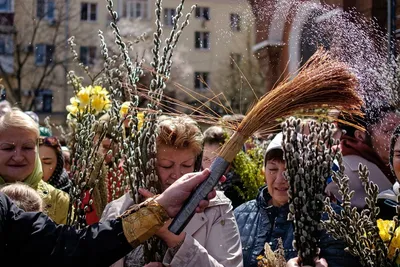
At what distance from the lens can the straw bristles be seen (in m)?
2.72

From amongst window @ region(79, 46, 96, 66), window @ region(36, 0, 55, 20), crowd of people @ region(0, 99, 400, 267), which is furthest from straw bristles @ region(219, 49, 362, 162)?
window @ region(79, 46, 96, 66)

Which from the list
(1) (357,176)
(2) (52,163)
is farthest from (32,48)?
(1) (357,176)

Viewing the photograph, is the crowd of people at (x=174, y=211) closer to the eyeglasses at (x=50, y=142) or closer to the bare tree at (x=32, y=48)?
the eyeglasses at (x=50, y=142)

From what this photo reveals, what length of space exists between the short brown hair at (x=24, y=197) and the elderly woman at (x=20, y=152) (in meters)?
0.47

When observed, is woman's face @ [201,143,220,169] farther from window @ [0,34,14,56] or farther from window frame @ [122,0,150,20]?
window frame @ [122,0,150,20]

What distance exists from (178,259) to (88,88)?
1.91m

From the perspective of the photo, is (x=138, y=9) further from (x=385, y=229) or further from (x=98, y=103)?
(x=385, y=229)

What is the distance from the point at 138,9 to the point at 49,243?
3192cm

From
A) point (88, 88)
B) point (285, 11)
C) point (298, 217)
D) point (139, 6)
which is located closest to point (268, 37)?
point (285, 11)

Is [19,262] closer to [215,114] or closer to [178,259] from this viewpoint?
[178,259]

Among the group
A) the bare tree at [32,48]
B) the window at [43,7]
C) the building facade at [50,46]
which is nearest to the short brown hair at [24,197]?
the building facade at [50,46]

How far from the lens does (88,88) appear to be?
176 inches

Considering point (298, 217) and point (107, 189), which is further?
point (107, 189)

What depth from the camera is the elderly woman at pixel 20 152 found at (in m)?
3.81
